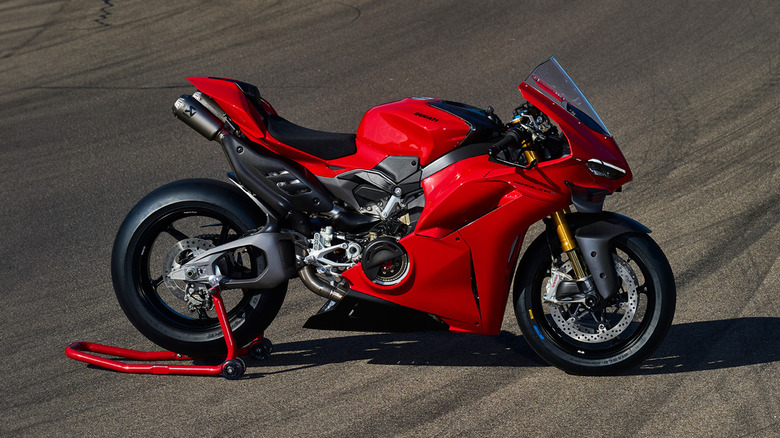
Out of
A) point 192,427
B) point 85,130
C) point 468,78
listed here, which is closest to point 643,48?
point 468,78

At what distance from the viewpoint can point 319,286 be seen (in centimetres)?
445

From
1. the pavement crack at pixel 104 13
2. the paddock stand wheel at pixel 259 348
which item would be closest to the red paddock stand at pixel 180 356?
the paddock stand wheel at pixel 259 348

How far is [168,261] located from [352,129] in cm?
384

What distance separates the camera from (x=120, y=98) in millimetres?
9070

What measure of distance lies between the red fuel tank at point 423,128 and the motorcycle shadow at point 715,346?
154 cm

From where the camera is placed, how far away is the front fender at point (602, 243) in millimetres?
4207

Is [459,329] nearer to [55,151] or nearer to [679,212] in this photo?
[679,212]

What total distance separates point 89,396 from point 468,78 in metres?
6.00

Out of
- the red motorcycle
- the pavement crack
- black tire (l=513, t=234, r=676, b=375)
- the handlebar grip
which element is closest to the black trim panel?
the red motorcycle

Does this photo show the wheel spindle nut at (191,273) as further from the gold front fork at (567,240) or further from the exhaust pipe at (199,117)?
the gold front fork at (567,240)

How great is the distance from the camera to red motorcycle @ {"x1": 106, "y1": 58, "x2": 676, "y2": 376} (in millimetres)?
4203

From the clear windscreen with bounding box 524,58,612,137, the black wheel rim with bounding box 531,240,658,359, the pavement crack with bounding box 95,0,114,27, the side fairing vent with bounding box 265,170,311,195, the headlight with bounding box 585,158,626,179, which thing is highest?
the pavement crack with bounding box 95,0,114,27

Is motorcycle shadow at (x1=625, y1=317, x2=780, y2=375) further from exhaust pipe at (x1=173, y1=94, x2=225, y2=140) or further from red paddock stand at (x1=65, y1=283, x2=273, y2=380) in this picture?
exhaust pipe at (x1=173, y1=94, x2=225, y2=140)

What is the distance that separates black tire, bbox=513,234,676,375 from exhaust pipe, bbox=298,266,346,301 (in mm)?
941
